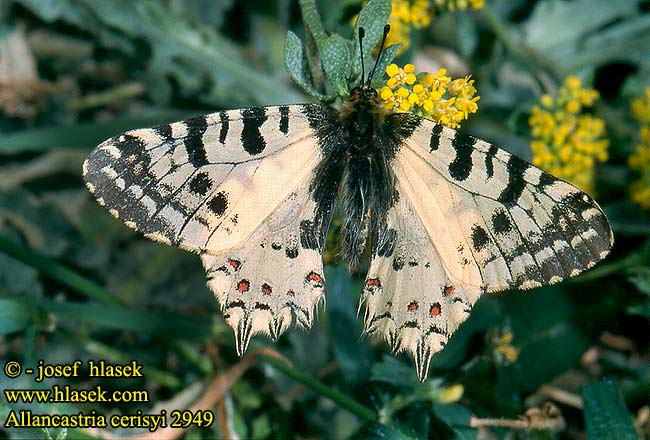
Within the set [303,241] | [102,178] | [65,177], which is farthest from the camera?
[65,177]

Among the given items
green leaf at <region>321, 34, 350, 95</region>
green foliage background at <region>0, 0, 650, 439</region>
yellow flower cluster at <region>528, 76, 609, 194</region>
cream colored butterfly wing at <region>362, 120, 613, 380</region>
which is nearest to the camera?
cream colored butterfly wing at <region>362, 120, 613, 380</region>

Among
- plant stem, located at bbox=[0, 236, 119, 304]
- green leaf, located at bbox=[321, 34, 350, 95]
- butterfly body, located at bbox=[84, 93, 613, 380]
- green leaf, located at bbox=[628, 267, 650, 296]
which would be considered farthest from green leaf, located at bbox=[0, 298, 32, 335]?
green leaf, located at bbox=[628, 267, 650, 296]

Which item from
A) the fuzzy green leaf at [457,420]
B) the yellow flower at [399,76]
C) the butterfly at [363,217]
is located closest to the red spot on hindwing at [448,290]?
the butterfly at [363,217]

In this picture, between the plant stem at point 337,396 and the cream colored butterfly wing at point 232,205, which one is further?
the plant stem at point 337,396

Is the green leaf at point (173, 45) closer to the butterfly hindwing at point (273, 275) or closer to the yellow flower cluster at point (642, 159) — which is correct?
the butterfly hindwing at point (273, 275)

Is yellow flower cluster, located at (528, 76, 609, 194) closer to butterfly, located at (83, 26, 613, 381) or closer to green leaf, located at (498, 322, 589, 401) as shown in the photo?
green leaf, located at (498, 322, 589, 401)

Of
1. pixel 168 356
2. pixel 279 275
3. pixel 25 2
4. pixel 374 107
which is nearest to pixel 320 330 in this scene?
pixel 168 356

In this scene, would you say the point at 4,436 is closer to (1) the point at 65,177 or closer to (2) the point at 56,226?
(2) the point at 56,226
